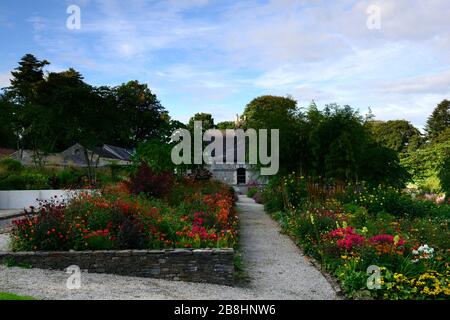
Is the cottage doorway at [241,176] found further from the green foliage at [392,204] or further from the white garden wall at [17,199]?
the green foliage at [392,204]

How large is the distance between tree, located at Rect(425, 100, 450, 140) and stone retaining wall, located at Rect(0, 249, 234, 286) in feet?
187

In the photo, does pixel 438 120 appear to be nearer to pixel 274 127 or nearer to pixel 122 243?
pixel 274 127

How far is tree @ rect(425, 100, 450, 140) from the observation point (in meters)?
59.0

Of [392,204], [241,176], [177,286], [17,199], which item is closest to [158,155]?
[17,199]

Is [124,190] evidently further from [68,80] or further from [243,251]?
[68,80]

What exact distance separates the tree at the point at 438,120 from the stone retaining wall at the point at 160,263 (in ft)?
187

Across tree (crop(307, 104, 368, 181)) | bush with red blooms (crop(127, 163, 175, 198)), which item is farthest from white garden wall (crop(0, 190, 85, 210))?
tree (crop(307, 104, 368, 181))

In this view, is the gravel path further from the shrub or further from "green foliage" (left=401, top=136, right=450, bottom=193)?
"green foliage" (left=401, top=136, right=450, bottom=193)

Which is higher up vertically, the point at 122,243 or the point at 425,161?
the point at 425,161

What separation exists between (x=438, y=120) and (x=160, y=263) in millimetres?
59252

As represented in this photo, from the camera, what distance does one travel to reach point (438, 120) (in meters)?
59.7

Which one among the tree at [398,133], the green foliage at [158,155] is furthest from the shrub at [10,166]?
the tree at [398,133]
